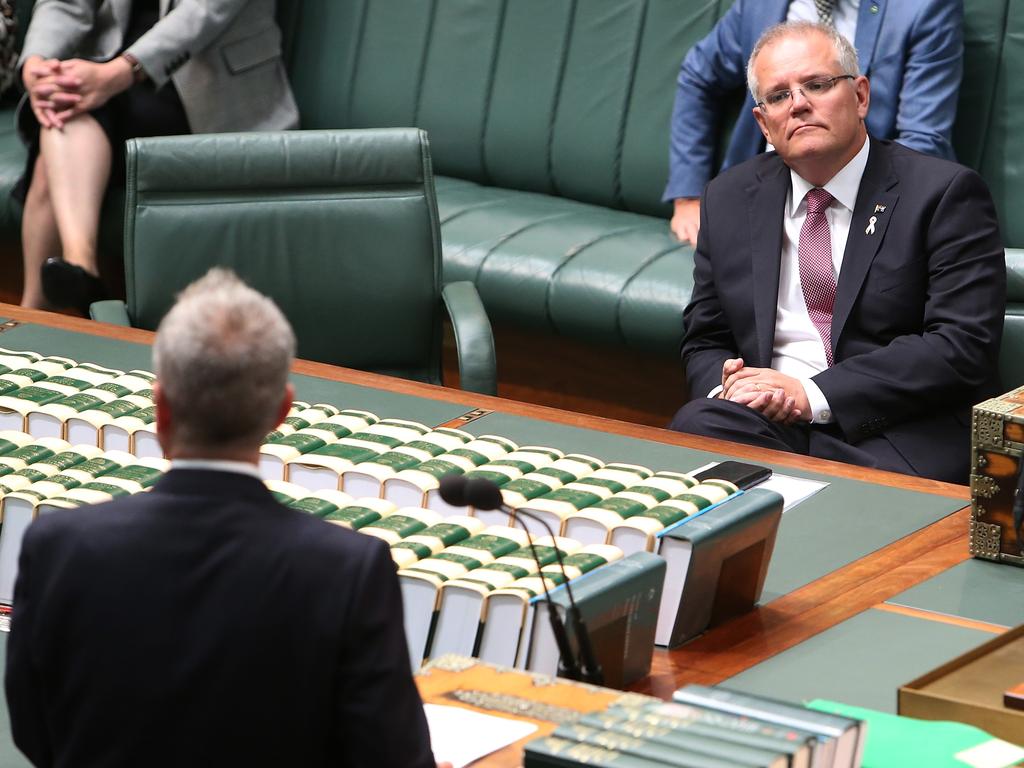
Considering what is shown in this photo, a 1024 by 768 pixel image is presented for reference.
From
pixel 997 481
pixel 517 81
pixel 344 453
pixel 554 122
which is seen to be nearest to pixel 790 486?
pixel 997 481

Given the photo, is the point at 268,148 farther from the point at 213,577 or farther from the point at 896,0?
the point at 213,577

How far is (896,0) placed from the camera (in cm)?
384

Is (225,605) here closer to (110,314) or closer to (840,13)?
(110,314)

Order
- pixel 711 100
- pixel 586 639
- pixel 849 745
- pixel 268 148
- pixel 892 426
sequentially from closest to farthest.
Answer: pixel 849 745 < pixel 586 639 < pixel 892 426 < pixel 268 148 < pixel 711 100

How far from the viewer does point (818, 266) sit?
3068 mm

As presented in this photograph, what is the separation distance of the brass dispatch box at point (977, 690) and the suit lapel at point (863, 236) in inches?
53.9

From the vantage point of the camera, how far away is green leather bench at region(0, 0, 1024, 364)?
3.98 meters

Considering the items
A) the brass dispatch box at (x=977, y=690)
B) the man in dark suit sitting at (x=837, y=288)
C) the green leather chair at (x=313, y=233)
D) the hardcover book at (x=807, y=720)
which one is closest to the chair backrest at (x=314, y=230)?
the green leather chair at (x=313, y=233)

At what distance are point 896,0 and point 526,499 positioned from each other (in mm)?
2293

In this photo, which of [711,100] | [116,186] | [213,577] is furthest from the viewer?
[116,186]

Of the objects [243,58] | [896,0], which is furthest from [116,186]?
[896,0]

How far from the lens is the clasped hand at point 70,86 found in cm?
441

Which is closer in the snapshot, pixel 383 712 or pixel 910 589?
pixel 383 712

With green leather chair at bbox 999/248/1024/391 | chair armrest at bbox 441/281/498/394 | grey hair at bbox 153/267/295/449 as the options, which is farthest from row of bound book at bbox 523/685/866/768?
green leather chair at bbox 999/248/1024/391
